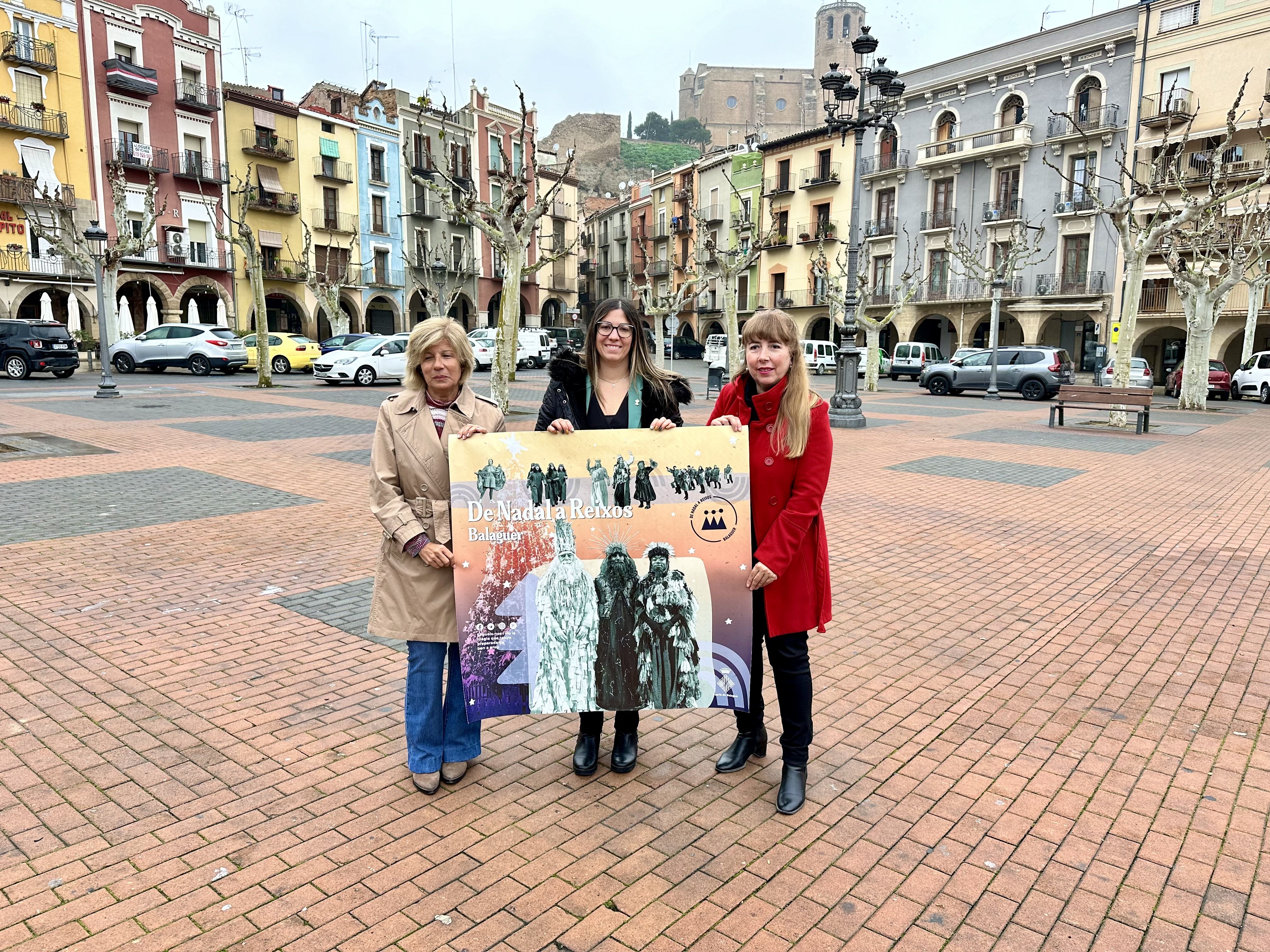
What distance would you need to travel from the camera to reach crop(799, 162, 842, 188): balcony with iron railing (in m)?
45.2

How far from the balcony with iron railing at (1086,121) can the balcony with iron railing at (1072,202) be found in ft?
7.42

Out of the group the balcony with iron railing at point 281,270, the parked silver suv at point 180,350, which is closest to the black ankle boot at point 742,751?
the parked silver suv at point 180,350

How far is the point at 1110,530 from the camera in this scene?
7.64 meters

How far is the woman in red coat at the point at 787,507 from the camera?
9.98 ft

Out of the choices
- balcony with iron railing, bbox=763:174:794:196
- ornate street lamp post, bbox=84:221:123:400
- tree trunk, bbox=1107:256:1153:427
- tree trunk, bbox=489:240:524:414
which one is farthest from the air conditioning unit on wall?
tree trunk, bbox=1107:256:1153:427

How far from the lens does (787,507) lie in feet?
10.0

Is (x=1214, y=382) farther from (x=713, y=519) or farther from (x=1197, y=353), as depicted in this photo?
(x=713, y=519)

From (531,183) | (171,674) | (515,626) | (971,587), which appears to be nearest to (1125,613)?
(971,587)

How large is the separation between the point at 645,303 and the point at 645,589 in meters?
40.5

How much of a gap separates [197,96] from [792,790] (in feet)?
142

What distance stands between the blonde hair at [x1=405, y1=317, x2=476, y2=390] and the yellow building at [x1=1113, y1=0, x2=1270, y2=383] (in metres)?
34.9

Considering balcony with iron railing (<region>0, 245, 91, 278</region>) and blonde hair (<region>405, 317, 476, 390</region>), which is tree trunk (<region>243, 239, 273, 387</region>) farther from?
blonde hair (<region>405, 317, 476, 390</region>)

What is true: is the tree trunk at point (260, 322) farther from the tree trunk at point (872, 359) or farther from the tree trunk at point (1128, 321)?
the tree trunk at point (1128, 321)

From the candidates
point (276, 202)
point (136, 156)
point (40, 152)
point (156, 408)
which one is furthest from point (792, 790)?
point (276, 202)
